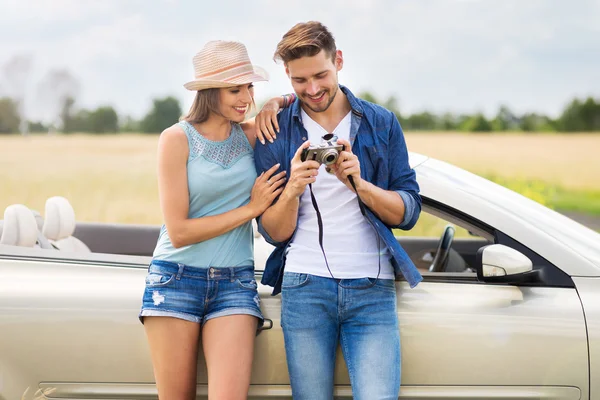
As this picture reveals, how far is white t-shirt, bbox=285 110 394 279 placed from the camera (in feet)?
7.87

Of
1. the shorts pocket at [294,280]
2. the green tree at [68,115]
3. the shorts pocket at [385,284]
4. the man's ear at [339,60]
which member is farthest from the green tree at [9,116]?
the shorts pocket at [385,284]

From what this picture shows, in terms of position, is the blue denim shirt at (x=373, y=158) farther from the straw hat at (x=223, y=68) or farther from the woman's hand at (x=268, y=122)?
the straw hat at (x=223, y=68)

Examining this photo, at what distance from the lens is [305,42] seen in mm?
2393

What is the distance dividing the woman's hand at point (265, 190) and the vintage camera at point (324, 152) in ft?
0.68

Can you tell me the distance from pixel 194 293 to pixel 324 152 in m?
0.67

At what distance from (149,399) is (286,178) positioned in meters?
0.99

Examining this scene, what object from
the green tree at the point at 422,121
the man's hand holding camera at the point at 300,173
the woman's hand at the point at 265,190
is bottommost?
the woman's hand at the point at 265,190

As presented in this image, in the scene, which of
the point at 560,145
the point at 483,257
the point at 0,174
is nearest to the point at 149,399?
the point at 483,257

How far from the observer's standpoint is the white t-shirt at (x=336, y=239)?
94.4 inches

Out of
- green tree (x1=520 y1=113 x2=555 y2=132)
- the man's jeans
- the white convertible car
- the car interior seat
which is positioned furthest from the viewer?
green tree (x1=520 y1=113 x2=555 y2=132)

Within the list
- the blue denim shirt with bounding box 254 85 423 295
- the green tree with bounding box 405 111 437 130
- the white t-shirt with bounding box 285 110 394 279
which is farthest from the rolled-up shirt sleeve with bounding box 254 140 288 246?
the green tree with bounding box 405 111 437 130

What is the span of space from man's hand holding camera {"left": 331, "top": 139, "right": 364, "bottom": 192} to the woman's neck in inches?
18.3

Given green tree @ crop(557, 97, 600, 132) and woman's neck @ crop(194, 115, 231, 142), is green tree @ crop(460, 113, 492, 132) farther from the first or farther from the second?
woman's neck @ crop(194, 115, 231, 142)

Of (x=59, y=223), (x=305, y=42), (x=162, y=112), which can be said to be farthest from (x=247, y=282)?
(x=162, y=112)
